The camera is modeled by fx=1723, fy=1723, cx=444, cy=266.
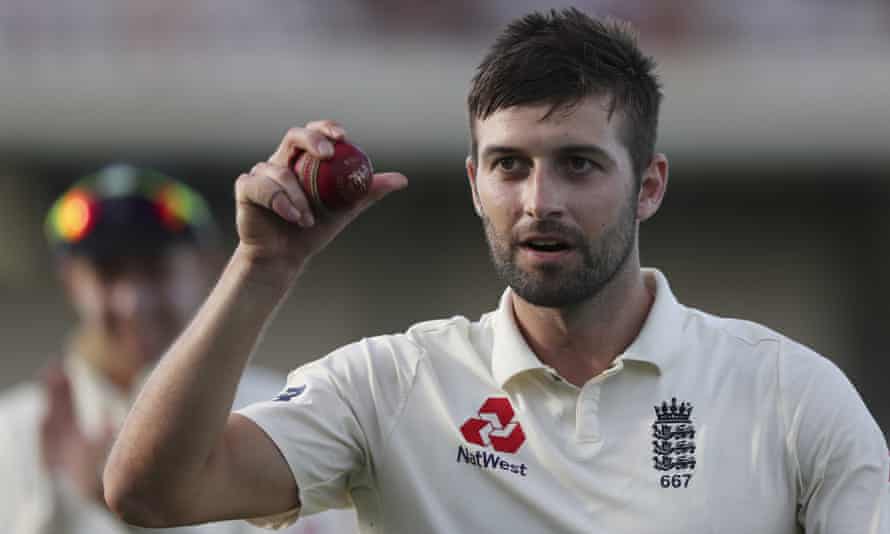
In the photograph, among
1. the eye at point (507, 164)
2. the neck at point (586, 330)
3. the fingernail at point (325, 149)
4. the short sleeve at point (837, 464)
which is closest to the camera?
the fingernail at point (325, 149)

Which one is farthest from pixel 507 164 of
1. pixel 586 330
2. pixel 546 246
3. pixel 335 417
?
pixel 335 417

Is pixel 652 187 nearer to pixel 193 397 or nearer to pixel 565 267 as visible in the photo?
pixel 565 267

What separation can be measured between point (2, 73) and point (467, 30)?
3.63m

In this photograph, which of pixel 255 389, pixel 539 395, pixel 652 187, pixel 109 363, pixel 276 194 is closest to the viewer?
pixel 276 194

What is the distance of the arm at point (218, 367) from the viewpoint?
10.4 ft

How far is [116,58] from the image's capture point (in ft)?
43.9

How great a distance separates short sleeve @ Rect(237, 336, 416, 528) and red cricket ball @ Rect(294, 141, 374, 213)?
48 centimetres

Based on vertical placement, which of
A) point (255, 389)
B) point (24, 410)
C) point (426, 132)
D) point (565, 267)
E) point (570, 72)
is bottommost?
point (24, 410)

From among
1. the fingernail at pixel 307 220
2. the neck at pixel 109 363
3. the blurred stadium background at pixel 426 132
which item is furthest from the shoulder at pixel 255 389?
the blurred stadium background at pixel 426 132

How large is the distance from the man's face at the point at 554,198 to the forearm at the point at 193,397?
1.65 ft

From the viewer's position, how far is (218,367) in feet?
10.5

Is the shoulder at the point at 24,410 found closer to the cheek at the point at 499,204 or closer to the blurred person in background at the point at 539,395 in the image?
the blurred person in background at the point at 539,395

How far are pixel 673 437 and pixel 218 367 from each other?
943mm

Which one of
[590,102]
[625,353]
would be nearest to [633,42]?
[590,102]
